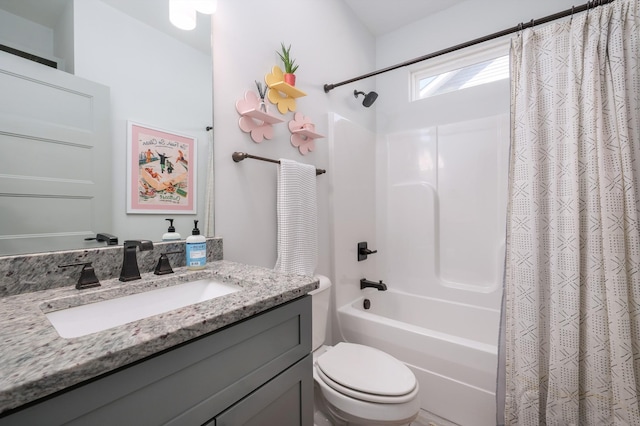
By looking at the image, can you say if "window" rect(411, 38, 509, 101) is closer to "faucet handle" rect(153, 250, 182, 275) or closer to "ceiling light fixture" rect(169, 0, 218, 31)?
A: "ceiling light fixture" rect(169, 0, 218, 31)

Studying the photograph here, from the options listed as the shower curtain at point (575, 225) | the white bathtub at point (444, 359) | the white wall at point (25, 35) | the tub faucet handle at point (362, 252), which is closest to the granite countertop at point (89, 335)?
the white wall at point (25, 35)

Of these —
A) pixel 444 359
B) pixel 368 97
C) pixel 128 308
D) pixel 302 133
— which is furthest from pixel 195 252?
pixel 368 97

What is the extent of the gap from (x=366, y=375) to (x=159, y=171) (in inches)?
45.3

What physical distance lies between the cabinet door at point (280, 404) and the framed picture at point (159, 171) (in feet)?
2.35

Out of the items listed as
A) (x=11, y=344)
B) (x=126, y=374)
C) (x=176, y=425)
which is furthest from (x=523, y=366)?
(x=11, y=344)

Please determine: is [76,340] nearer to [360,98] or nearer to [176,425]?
[176,425]

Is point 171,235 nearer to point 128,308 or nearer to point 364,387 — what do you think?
point 128,308

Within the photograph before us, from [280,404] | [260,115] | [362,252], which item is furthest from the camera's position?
[362,252]

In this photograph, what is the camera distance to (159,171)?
3.32ft

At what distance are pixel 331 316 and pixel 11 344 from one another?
5.07 ft

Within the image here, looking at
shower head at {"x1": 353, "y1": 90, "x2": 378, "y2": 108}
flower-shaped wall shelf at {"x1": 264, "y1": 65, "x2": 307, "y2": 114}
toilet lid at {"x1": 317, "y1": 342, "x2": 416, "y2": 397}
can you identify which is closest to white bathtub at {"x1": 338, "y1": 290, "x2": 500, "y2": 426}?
toilet lid at {"x1": 317, "y1": 342, "x2": 416, "y2": 397}

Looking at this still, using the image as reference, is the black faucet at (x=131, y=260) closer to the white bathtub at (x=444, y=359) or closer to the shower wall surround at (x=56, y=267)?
the shower wall surround at (x=56, y=267)

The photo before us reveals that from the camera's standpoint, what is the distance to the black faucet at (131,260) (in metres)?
0.84

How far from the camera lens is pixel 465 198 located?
6.59 feet
